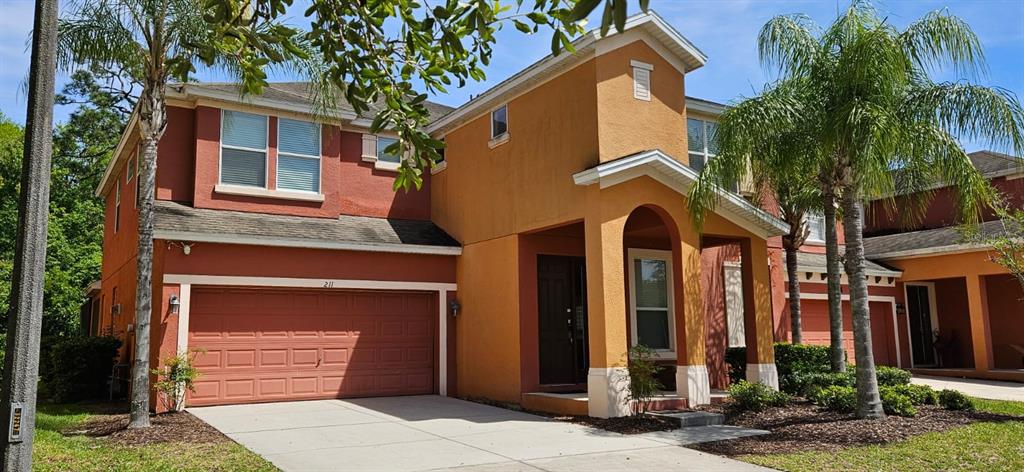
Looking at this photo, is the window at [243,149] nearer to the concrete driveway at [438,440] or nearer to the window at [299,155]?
the window at [299,155]

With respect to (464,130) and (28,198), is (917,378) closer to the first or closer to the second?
(464,130)

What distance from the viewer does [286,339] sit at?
14.0 metres

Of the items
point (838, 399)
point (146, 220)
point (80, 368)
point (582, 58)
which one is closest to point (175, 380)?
point (146, 220)

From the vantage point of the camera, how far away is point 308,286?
1414cm

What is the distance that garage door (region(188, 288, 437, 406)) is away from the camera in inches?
524

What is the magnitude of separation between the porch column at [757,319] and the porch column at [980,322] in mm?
9075

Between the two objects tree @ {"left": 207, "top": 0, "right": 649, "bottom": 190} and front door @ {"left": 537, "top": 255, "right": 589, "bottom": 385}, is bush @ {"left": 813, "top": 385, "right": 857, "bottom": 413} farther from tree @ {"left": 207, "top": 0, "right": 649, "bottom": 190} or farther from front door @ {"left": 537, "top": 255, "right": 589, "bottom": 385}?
tree @ {"left": 207, "top": 0, "right": 649, "bottom": 190}

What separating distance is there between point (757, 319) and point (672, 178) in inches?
119

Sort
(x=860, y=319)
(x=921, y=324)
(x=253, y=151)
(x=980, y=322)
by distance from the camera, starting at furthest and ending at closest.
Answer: (x=921, y=324) < (x=980, y=322) < (x=253, y=151) < (x=860, y=319)

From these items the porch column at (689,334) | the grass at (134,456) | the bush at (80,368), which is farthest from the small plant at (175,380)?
the porch column at (689,334)

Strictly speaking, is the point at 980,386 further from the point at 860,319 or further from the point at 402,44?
the point at 402,44

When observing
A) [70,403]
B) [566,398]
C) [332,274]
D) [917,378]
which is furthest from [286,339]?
[917,378]

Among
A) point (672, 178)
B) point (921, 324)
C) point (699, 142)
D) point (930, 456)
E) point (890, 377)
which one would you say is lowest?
point (930, 456)

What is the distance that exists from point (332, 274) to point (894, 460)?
989 cm
